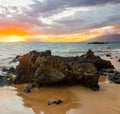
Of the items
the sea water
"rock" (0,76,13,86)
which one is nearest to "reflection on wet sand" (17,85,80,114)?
"rock" (0,76,13,86)


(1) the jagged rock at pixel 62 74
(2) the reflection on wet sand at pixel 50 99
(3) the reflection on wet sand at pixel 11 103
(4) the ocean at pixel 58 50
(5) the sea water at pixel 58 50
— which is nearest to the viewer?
(3) the reflection on wet sand at pixel 11 103

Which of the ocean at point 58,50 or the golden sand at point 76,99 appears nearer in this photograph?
the golden sand at point 76,99

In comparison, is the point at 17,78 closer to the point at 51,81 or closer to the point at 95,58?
the point at 51,81

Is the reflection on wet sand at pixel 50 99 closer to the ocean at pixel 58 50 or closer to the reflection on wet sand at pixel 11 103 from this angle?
the reflection on wet sand at pixel 11 103

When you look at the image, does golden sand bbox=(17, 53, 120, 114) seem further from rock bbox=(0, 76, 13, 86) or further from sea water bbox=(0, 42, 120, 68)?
sea water bbox=(0, 42, 120, 68)

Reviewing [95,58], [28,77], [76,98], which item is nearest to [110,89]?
[76,98]

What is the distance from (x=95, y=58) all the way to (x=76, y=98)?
1516cm

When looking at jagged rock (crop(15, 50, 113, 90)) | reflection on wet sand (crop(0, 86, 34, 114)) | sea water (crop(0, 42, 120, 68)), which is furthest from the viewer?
sea water (crop(0, 42, 120, 68))

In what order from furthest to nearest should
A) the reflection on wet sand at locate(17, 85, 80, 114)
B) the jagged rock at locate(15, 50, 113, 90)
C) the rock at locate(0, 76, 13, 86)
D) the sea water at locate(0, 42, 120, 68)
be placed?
the sea water at locate(0, 42, 120, 68) → the rock at locate(0, 76, 13, 86) → the jagged rock at locate(15, 50, 113, 90) → the reflection on wet sand at locate(17, 85, 80, 114)

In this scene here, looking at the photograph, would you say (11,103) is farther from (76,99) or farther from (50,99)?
(76,99)

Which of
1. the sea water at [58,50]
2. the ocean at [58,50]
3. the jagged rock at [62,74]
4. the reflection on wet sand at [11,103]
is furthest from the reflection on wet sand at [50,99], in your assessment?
the sea water at [58,50]

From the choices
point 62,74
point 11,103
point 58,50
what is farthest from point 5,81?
point 58,50

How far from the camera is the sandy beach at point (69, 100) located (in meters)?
12.6

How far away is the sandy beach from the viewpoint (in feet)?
41.5
